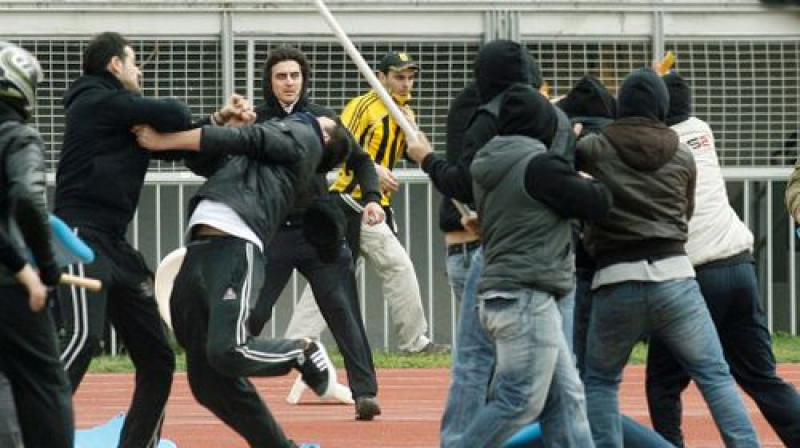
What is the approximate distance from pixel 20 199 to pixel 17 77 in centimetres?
65

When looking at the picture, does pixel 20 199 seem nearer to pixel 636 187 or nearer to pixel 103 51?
pixel 103 51

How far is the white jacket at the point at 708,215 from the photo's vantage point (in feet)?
36.4

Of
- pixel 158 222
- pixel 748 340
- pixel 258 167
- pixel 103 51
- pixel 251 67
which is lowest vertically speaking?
pixel 748 340

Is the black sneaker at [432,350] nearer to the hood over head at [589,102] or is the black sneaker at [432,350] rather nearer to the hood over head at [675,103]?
the hood over head at [589,102]

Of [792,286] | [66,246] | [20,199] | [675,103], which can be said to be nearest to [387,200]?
[792,286]

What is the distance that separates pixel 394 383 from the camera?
1645 centimetres

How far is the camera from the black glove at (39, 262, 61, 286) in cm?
908

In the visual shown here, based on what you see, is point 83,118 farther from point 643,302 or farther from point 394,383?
point 394,383

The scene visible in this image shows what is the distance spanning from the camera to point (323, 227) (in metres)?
11.2

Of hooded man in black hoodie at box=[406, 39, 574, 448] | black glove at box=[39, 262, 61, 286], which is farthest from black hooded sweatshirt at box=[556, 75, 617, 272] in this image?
black glove at box=[39, 262, 61, 286]

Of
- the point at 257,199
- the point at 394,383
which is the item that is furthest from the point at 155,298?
the point at 394,383

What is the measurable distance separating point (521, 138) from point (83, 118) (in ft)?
6.34

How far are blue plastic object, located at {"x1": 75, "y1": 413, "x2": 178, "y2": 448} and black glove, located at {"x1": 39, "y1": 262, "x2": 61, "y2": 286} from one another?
8.43ft

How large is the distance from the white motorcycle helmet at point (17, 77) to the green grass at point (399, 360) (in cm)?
808
